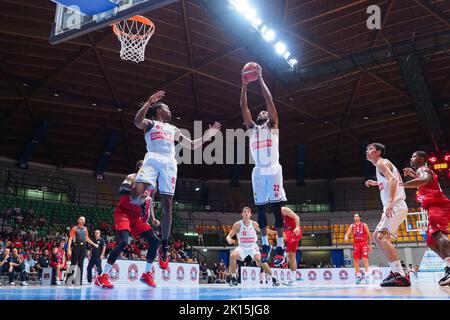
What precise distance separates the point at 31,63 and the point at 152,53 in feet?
20.5

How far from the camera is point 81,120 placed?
26.6m

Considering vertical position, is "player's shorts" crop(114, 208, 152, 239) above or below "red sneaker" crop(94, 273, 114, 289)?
above

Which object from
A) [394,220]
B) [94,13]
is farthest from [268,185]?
[94,13]

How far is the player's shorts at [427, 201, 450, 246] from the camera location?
21.9 ft

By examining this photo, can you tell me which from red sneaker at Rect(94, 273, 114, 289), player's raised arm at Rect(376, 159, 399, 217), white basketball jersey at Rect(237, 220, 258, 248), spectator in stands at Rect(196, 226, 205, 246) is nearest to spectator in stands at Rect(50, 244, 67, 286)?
white basketball jersey at Rect(237, 220, 258, 248)

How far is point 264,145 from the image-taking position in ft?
20.9

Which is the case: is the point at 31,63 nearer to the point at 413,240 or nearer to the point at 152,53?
the point at 152,53

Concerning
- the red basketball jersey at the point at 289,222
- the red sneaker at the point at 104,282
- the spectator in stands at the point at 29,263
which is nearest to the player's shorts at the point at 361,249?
the red basketball jersey at the point at 289,222

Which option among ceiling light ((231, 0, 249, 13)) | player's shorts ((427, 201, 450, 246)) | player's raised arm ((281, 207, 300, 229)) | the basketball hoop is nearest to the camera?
player's shorts ((427, 201, 450, 246))

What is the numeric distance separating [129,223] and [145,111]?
2035mm

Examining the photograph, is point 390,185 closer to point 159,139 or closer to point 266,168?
point 266,168

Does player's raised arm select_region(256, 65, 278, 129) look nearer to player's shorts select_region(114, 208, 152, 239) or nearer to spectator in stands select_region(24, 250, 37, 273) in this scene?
player's shorts select_region(114, 208, 152, 239)

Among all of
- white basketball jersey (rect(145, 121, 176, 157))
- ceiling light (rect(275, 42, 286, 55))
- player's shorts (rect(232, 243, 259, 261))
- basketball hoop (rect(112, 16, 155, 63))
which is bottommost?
player's shorts (rect(232, 243, 259, 261))
